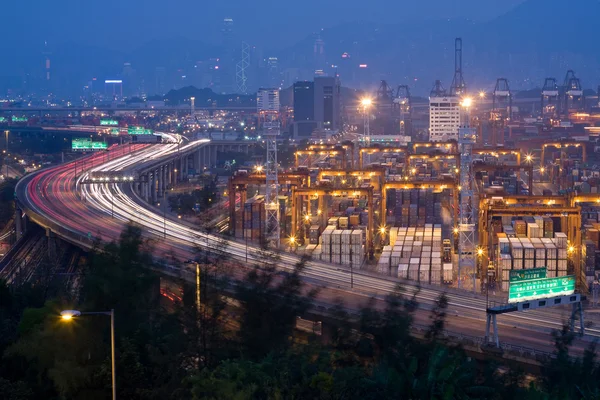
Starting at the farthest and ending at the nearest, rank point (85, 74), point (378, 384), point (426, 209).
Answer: point (85, 74)
point (426, 209)
point (378, 384)

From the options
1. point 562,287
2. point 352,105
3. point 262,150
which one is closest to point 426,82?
point 352,105

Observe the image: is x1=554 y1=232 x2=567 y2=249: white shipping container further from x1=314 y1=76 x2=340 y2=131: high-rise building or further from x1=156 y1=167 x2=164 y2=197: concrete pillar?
x1=314 y1=76 x2=340 y2=131: high-rise building

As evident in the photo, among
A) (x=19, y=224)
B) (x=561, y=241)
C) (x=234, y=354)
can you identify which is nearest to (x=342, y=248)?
(x=561, y=241)

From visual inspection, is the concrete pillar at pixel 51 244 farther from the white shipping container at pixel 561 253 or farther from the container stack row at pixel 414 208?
the white shipping container at pixel 561 253

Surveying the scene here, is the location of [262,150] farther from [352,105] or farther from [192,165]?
[352,105]

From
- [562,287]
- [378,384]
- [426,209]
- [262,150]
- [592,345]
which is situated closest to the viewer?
[378,384]

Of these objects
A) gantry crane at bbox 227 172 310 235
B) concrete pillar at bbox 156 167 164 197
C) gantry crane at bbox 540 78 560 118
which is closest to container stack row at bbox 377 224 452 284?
gantry crane at bbox 227 172 310 235

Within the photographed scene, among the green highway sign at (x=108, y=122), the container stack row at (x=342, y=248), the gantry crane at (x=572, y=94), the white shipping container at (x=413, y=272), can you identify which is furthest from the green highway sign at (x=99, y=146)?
the gantry crane at (x=572, y=94)
